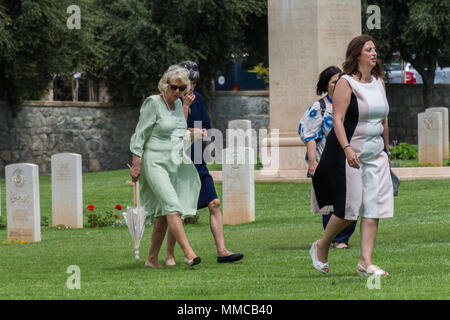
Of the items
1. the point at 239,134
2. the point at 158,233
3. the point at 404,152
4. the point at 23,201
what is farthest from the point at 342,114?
the point at 404,152

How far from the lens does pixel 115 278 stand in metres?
7.96

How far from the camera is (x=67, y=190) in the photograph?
14.1 metres

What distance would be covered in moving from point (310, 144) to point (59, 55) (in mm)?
18717

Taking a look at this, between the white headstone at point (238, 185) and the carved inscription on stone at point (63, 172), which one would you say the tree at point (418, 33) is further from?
the carved inscription on stone at point (63, 172)

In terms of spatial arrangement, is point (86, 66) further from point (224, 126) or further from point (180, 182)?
point (180, 182)

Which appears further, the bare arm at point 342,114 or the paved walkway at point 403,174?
the paved walkway at point 403,174

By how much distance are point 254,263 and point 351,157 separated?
209 cm

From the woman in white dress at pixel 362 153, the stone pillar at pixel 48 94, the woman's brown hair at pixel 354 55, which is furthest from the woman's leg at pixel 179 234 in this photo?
the stone pillar at pixel 48 94

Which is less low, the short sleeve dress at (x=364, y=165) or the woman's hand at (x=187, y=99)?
the woman's hand at (x=187, y=99)

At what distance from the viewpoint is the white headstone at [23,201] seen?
12.3 m

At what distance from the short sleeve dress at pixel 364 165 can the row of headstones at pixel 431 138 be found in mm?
14229

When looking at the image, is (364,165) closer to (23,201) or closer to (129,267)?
(129,267)

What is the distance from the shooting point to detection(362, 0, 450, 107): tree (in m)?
31.4
